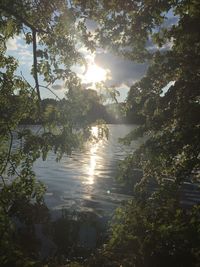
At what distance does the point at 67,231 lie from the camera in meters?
21.7

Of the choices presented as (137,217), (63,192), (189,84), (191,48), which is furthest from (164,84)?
(63,192)

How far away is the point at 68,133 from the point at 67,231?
46.2 ft

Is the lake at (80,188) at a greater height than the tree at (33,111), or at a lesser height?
lesser

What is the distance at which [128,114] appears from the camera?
1223cm

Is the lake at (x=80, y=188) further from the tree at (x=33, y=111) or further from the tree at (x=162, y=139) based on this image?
the tree at (x=33, y=111)

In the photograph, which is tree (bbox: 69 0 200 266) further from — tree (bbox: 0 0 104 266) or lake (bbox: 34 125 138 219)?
lake (bbox: 34 125 138 219)

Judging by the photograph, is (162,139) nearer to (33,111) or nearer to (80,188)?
(33,111)

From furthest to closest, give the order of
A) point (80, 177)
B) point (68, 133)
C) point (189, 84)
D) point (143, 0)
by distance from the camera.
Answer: point (80, 177)
point (189, 84)
point (143, 0)
point (68, 133)

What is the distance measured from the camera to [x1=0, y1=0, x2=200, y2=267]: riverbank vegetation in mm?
9102

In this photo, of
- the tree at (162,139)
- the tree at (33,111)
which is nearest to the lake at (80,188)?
the tree at (162,139)

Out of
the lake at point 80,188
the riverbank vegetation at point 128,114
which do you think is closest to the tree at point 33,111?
the riverbank vegetation at point 128,114

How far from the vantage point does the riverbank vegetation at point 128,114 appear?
29.9 ft

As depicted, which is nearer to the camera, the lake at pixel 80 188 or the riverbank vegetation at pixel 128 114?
the riverbank vegetation at pixel 128 114

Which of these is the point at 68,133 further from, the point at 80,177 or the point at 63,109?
the point at 80,177
